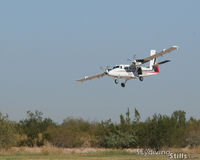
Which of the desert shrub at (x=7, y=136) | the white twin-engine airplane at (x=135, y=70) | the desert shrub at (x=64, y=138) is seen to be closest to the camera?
the white twin-engine airplane at (x=135, y=70)

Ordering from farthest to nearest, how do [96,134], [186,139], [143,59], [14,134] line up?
[96,134], [186,139], [14,134], [143,59]

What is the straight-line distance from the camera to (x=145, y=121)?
7488 centimetres

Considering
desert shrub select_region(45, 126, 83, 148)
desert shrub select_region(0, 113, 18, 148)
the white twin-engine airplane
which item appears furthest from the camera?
desert shrub select_region(45, 126, 83, 148)

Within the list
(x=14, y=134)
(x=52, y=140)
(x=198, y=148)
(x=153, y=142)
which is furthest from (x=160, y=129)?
(x=14, y=134)

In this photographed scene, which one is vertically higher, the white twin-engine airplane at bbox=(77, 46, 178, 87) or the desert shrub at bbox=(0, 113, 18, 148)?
the white twin-engine airplane at bbox=(77, 46, 178, 87)

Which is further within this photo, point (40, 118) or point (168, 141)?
point (40, 118)

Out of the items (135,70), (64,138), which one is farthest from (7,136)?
(135,70)

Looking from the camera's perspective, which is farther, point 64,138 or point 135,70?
point 64,138

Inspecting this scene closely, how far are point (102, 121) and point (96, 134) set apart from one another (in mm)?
2983

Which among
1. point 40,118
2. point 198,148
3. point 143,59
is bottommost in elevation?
point 198,148

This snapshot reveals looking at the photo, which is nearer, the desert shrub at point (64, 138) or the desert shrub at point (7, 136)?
the desert shrub at point (7, 136)

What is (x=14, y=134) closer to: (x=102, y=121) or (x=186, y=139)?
(x=102, y=121)

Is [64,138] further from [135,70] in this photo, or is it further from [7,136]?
[135,70]

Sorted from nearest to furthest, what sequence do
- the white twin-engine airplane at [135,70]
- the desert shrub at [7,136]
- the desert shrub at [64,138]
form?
the white twin-engine airplane at [135,70]
the desert shrub at [7,136]
the desert shrub at [64,138]
